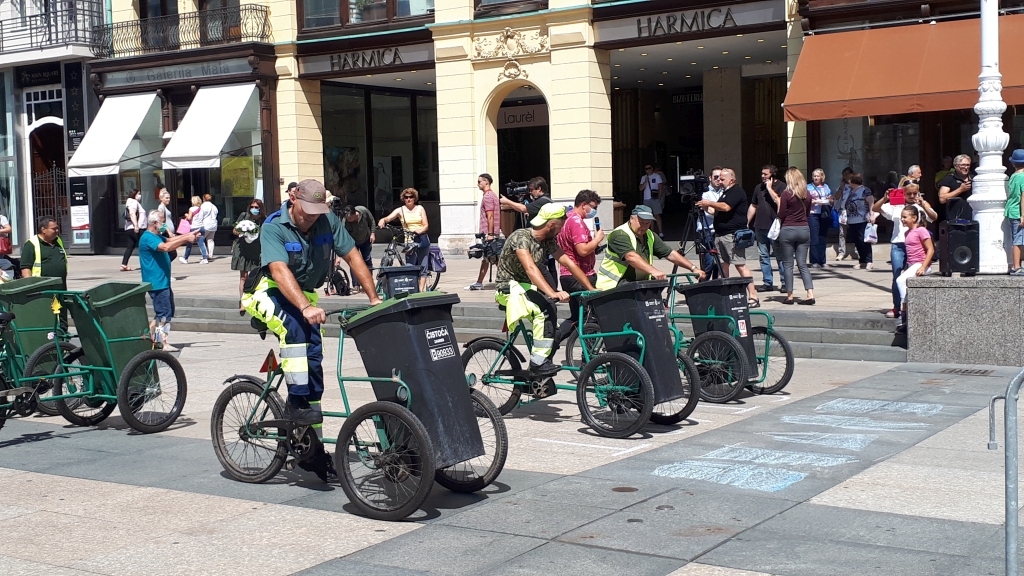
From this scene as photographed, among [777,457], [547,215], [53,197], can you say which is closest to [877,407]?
[777,457]

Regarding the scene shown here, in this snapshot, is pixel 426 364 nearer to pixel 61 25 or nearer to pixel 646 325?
pixel 646 325

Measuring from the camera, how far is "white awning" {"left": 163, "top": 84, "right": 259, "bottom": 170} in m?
26.8

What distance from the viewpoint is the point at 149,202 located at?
29.8 m

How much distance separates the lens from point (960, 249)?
1127 centimetres

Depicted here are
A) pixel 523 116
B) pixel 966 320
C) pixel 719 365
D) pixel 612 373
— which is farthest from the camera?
pixel 523 116

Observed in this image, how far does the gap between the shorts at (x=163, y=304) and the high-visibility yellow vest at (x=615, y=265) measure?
5727 millimetres

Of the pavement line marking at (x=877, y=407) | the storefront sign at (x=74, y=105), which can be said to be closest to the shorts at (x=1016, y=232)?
the pavement line marking at (x=877, y=407)

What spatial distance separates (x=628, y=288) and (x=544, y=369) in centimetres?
95

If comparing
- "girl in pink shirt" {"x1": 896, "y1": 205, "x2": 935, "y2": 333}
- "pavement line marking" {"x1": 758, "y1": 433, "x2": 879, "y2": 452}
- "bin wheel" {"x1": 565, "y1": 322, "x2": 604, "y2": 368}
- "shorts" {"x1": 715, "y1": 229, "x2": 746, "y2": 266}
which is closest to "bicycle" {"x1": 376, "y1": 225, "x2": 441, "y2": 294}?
"shorts" {"x1": 715, "y1": 229, "x2": 746, "y2": 266}

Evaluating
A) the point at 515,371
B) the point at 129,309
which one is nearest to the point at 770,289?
the point at 515,371

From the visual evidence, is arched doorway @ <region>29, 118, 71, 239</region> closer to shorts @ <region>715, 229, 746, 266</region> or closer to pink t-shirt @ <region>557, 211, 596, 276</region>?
shorts @ <region>715, 229, 746, 266</region>

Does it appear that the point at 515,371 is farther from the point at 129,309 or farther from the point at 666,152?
the point at 666,152

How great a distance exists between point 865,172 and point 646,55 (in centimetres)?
592

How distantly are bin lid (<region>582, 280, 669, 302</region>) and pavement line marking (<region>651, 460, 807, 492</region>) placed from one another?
1.53 m
